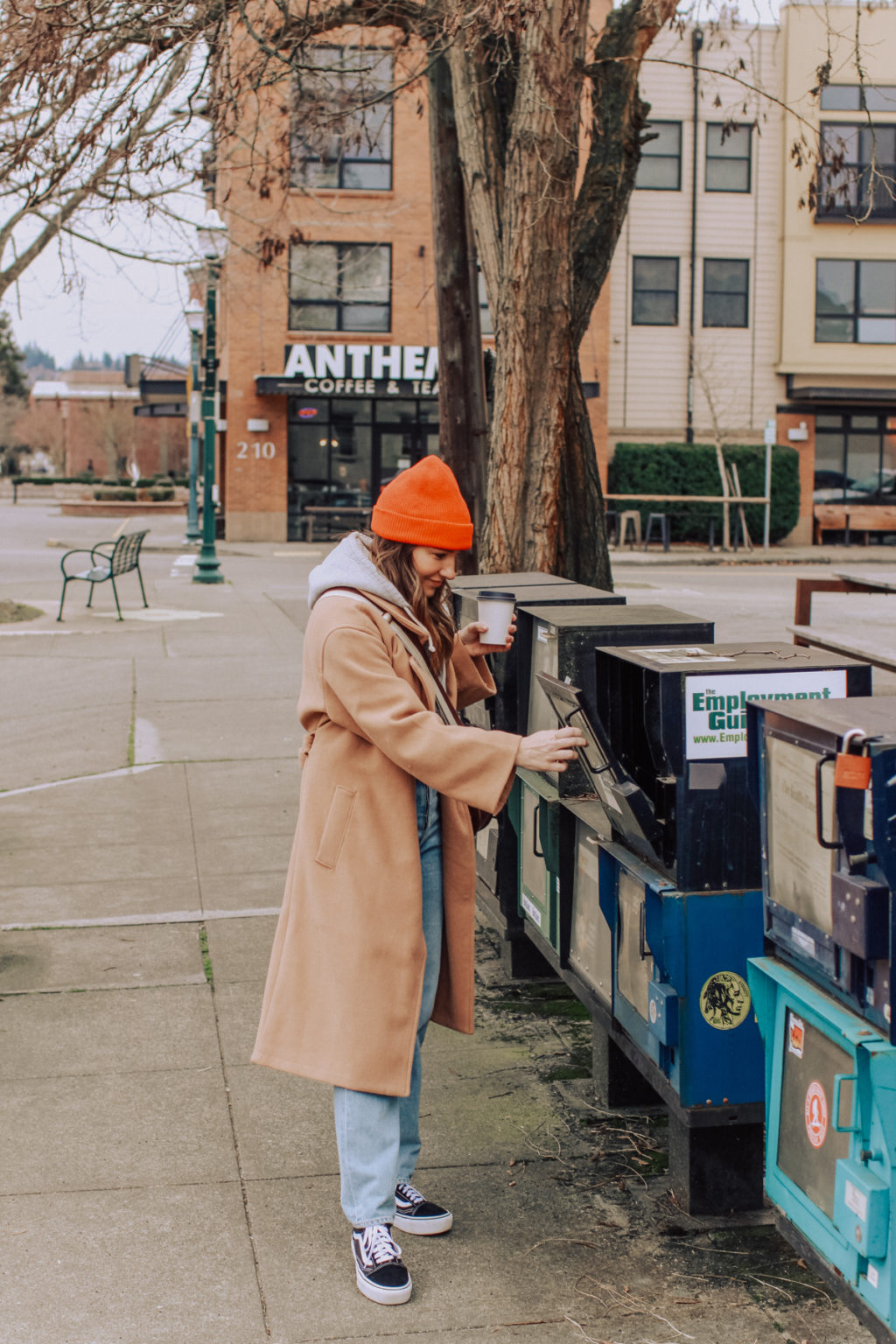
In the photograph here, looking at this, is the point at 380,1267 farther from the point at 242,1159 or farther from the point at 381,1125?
the point at 242,1159

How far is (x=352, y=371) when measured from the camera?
31.6 m

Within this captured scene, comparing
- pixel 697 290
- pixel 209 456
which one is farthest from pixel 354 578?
pixel 697 290

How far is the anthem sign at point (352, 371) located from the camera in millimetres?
31406

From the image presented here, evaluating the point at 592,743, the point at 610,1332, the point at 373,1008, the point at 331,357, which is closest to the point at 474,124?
the point at 592,743

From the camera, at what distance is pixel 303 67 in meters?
7.36

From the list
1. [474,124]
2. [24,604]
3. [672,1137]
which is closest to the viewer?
[672,1137]

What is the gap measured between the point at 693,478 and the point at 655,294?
4837mm

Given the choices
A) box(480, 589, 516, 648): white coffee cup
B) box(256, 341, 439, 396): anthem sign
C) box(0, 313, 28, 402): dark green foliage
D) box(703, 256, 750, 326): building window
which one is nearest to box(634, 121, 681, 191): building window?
box(703, 256, 750, 326): building window

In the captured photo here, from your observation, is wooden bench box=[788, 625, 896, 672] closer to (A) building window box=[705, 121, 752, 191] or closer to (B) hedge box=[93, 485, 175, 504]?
(A) building window box=[705, 121, 752, 191]

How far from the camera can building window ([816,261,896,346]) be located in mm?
33531

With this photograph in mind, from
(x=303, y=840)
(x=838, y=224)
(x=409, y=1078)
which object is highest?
(x=838, y=224)

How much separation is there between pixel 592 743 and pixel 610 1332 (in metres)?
1.35

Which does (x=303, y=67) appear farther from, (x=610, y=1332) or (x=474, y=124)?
(x=610, y=1332)

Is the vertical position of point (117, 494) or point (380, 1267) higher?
point (117, 494)
